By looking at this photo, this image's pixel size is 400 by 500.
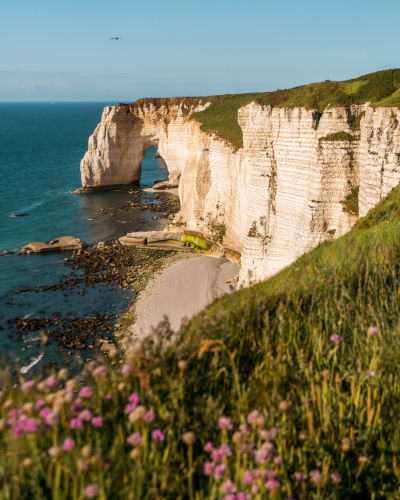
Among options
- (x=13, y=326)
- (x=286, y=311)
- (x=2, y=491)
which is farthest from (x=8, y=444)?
(x=13, y=326)

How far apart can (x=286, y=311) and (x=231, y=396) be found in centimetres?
167

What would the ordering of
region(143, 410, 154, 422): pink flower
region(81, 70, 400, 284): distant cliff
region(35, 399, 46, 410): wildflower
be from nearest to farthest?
region(143, 410, 154, 422): pink flower < region(35, 399, 46, 410): wildflower < region(81, 70, 400, 284): distant cliff

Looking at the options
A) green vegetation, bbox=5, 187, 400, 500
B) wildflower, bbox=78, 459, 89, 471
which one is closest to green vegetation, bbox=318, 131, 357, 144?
green vegetation, bbox=5, 187, 400, 500

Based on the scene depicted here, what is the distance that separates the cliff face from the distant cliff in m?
0.05

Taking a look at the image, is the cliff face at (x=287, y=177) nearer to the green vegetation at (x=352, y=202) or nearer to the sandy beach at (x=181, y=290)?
the green vegetation at (x=352, y=202)

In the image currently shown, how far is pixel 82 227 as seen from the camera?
48844mm

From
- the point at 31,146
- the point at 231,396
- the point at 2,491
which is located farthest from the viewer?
the point at 31,146

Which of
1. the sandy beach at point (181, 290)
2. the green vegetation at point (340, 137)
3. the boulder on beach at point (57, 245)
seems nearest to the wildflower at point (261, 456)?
the green vegetation at point (340, 137)

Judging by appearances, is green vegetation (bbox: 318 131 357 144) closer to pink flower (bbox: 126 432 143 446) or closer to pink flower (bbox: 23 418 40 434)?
pink flower (bbox: 126 432 143 446)

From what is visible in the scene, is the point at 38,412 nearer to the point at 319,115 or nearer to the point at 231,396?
the point at 231,396

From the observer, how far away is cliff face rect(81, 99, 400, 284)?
62.2ft

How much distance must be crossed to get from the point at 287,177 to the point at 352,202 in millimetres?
4860

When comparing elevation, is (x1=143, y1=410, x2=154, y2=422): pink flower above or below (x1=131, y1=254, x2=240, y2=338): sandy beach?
above

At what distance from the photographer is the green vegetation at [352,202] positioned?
21.6 m
